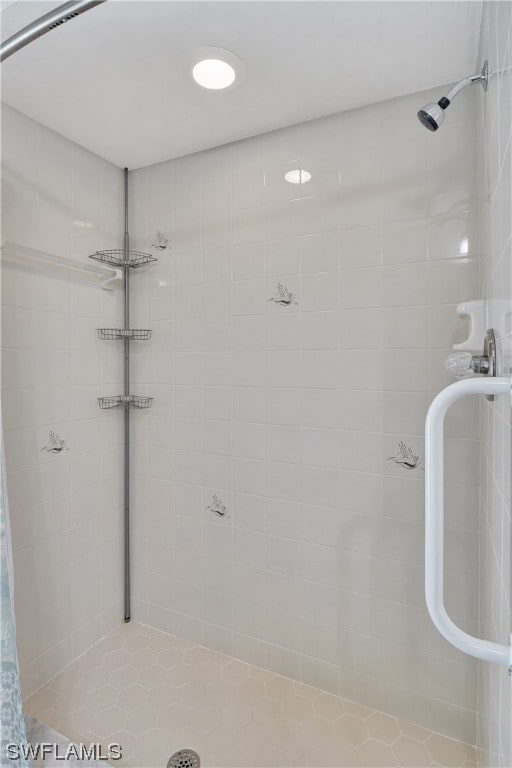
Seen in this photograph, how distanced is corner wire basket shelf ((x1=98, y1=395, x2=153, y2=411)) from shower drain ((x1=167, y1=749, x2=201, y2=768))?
1.29 meters

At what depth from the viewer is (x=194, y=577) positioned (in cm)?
191

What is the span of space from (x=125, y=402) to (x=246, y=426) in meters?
0.64

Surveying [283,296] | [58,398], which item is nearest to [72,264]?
[58,398]

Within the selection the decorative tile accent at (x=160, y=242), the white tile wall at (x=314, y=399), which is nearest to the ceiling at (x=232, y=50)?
the white tile wall at (x=314, y=399)

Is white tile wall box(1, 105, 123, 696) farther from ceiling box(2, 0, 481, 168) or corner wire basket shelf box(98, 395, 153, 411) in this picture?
ceiling box(2, 0, 481, 168)

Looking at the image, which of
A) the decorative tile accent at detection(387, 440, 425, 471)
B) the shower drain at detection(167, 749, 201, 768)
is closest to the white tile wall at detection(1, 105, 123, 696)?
the shower drain at detection(167, 749, 201, 768)

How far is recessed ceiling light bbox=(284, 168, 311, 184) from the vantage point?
1649mm

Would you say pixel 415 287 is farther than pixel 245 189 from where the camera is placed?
No

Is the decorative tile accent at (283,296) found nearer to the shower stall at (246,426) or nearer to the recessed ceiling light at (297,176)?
the shower stall at (246,426)

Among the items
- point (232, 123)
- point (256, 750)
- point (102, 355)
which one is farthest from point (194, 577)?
point (232, 123)

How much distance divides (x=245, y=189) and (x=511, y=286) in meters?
1.38

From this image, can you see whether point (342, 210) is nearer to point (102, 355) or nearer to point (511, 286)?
point (511, 286)

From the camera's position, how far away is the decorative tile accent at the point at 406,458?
148cm

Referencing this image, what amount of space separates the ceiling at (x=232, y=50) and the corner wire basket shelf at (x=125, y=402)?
1.12 meters
